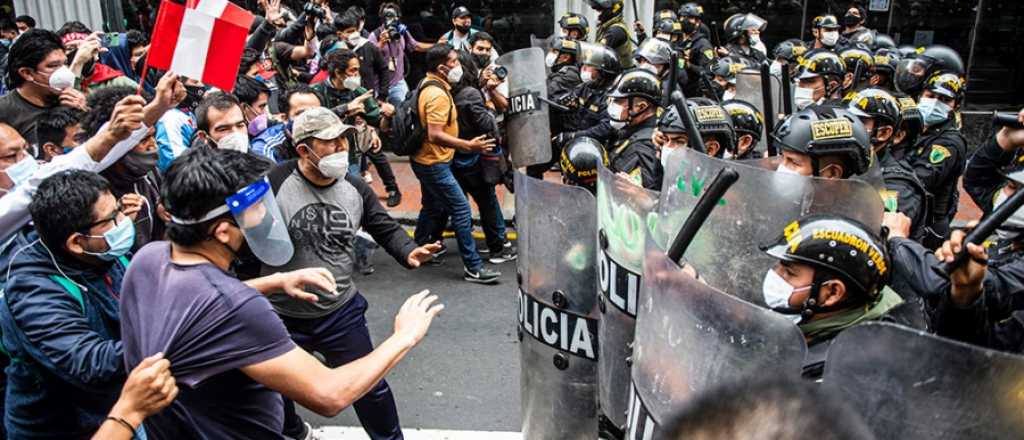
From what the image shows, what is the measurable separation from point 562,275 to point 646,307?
3.68ft

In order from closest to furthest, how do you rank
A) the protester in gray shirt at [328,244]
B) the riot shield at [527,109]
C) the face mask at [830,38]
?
1. the protester in gray shirt at [328,244]
2. the riot shield at [527,109]
3. the face mask at [830,38]

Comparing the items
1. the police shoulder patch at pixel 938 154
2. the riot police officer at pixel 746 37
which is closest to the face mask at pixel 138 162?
the police shoulder patch at pixel 938 154

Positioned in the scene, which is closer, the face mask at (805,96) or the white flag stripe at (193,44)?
the white flag stripe at (193,44)

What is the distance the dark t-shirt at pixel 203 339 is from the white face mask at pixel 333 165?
3.99ft

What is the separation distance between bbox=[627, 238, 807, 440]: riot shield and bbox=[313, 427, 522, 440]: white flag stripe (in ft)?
6.83

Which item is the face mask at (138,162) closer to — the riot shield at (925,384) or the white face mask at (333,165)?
the white face mask at (333,165)

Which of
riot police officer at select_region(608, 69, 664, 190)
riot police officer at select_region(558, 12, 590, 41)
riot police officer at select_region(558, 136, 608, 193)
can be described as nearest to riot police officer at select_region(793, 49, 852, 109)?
riot police officer at select_region(608, 69, 664, 190)

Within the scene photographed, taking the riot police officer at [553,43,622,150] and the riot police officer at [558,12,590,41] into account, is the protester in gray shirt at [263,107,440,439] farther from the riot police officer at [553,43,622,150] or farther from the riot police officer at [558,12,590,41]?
the riot police officer at [558,12,590,41]

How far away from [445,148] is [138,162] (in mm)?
2740

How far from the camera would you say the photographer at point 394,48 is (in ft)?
30.9

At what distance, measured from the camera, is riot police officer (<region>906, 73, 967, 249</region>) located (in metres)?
5.07

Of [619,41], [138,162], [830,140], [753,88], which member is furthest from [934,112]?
[138,162]

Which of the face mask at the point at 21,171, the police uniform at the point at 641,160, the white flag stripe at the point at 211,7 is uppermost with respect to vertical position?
the white flag stripe at the point at 211,7

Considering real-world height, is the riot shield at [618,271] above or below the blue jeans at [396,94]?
above
